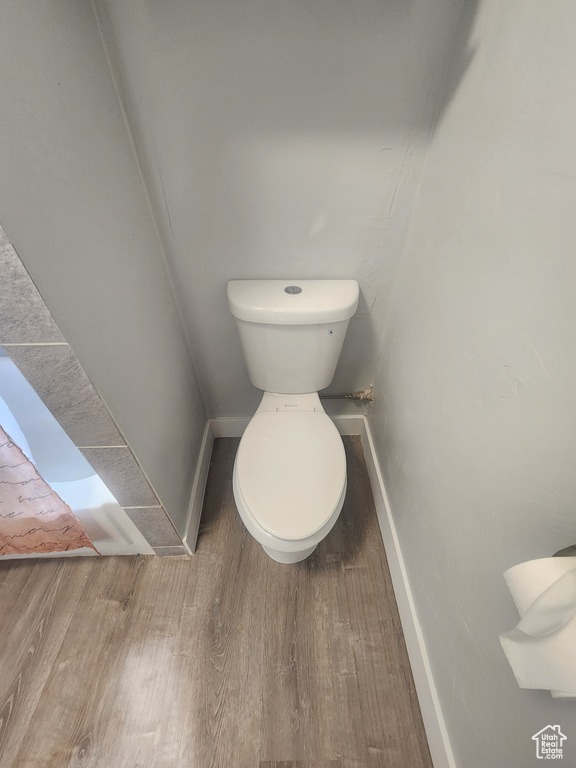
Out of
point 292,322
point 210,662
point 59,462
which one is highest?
point 292,322

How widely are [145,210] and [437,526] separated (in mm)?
1062

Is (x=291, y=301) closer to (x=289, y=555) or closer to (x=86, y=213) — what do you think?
(x=86, y=213)

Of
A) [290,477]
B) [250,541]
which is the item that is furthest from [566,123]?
[250,541]

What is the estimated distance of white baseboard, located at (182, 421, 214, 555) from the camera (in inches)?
46.0

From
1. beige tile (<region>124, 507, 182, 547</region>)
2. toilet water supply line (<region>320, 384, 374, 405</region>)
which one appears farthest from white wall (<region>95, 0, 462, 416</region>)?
beige tile (<region>124, 507, 182, 547</region>)

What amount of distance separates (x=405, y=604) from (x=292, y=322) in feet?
2.90

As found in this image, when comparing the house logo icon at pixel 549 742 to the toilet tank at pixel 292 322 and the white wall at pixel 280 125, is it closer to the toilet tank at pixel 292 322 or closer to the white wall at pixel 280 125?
the toilet tank at pixel 292 322

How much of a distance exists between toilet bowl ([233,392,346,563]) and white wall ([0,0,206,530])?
0.25m

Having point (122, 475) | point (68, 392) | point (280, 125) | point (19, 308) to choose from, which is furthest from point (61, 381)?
point (280, 125)

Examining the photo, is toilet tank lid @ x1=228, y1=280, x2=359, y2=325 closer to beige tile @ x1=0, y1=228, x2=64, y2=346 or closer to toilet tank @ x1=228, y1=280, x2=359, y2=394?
toilet tank @ x1=228, y1=280, x2=359, y2=394

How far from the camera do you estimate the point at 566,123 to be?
44 centimetres

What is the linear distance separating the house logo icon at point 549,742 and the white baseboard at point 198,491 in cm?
94

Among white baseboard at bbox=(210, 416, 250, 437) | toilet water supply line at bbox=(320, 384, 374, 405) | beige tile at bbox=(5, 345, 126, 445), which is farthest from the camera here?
white baseboard at bbox=(210, 416, 250, 437)

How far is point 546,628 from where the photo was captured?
0.40 metres
